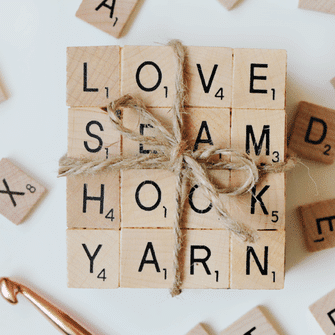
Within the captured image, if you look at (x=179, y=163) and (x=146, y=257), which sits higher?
(x=179, y=163)

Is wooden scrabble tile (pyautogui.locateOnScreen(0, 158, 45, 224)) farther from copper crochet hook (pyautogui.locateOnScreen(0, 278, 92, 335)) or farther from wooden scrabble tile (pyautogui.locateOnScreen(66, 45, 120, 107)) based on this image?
wooden scrabble tile (pyautogui.locateOnScreen(66, 45, 120, 107))

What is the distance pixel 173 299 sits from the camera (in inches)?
32.5

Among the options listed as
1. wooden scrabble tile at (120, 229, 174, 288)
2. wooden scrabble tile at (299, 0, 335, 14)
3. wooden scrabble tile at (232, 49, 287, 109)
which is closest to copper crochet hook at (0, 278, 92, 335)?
wooden scrabble tile at (120, 229, 174, 288)

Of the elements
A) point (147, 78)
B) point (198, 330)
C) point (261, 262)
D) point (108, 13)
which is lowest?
point (198, 330)

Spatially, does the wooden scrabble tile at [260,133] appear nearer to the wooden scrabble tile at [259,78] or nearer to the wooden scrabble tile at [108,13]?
the wooden scrabble tile at [259,78]

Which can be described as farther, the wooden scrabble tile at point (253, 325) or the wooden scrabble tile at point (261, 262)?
the wooden scrabble tile at point (253, 325)

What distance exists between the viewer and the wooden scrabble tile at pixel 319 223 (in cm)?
78

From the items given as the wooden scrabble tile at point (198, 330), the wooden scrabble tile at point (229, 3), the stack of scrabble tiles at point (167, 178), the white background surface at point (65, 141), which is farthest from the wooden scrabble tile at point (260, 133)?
the wooden scrabble tile at point (198, 330)

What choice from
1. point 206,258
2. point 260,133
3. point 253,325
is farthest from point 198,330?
point 260,133

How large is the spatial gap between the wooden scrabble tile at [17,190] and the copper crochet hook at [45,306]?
0.58 feet

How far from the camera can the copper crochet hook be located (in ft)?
2.62

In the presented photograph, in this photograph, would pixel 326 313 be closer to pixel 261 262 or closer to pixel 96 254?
pixel 261 262

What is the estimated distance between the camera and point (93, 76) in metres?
0.60

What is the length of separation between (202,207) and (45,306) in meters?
0.52
